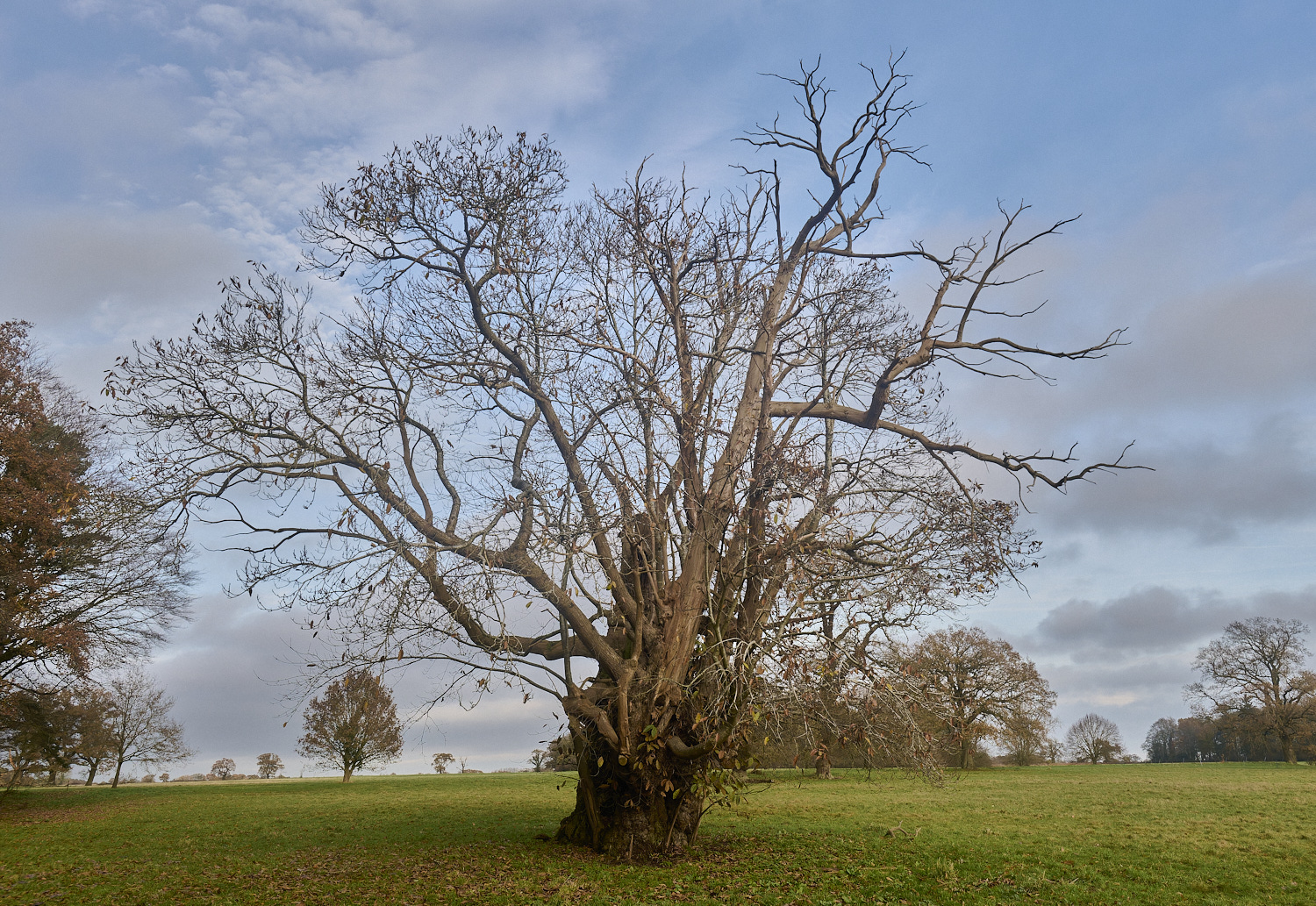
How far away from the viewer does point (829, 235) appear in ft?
47.5

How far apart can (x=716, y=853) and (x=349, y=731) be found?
25464 millimetres

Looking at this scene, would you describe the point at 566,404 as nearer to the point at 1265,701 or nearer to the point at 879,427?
the point at 879,427

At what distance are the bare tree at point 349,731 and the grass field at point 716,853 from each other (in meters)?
9.71

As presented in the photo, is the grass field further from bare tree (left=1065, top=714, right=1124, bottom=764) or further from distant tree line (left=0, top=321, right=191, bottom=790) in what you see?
bare tree (left=1065, top=714, right=1124, bottom=764)

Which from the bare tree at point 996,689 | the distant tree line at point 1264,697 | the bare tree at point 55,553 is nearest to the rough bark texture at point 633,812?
the bare tree at point 55,553

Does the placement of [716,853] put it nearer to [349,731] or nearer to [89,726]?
[89,726]

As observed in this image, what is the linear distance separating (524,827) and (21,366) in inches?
706

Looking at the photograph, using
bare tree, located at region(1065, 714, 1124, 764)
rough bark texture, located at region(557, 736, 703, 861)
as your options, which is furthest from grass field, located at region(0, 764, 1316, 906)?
bare tree, located at region(1065, 714, 1124, 764)

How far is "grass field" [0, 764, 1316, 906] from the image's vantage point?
9.63m

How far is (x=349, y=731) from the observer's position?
32.3 meters

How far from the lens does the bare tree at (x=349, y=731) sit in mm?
32250

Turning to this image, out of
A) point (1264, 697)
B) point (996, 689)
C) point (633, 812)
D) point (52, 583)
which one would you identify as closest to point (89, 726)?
point (52, 583)

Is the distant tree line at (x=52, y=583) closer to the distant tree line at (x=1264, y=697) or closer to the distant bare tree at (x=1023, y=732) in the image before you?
the distant bare tree at (x=1023, y=732)

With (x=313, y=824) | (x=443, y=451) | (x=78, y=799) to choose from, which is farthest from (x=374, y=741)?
(x=443, y=451)
